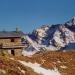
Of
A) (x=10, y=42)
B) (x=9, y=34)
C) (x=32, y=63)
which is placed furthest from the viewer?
(x=9, y=34)

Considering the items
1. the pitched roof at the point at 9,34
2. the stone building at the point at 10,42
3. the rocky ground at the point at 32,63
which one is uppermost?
the pitched roof at the point at 9,34

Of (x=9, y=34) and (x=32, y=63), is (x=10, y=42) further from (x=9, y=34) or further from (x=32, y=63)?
(x=32, y=63)

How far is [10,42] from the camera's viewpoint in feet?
A: 289

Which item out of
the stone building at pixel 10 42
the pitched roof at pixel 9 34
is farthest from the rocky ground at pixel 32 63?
the pitched roof at pixel 9 34

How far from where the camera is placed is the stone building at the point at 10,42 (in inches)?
3428

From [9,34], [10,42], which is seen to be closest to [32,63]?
[10,42]

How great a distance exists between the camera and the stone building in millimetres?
87062

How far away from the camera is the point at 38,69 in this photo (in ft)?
175

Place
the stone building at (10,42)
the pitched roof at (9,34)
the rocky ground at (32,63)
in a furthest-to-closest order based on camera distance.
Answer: the pitched roof at (9,34) < the stone building at (10,42) < the rocky ground at (32,63)

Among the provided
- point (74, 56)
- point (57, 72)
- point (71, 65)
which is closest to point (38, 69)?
point (57, 72)

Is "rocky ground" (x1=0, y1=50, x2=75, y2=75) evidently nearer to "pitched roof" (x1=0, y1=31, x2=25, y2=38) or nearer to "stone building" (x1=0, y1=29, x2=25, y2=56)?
"stone building" (x1=0, y1=29, x2=25, y2=56)

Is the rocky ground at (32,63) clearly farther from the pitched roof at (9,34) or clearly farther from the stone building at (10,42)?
the pitched roof at (9,34)

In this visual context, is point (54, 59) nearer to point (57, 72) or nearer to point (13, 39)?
point (57, 72)

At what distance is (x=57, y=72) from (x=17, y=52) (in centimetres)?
3749
